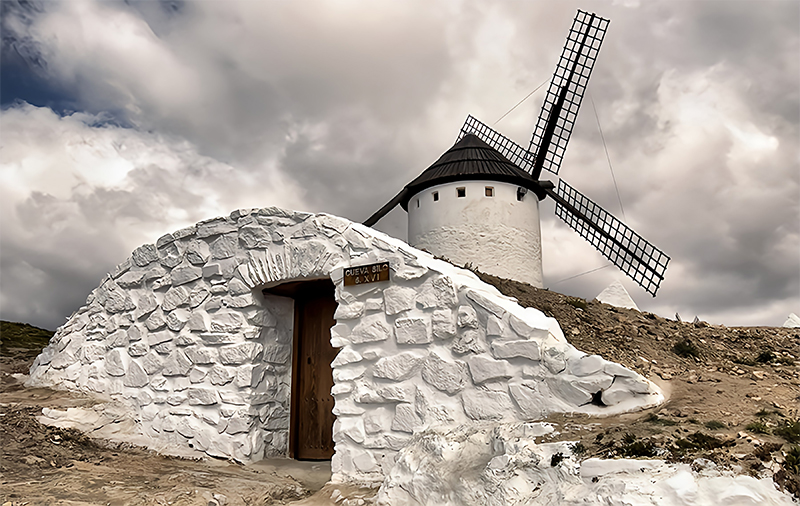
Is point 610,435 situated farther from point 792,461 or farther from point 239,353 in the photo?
point 239,353

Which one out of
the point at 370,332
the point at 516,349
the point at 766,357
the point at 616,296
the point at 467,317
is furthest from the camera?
the point at 616,296

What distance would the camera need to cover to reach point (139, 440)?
585 centimetres

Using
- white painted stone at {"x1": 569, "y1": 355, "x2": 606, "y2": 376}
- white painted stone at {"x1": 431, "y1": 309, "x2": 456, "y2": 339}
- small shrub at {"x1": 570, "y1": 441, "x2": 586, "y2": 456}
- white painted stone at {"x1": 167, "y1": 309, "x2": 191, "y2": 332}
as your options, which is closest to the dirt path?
white painted stone at {"x1": 167, "y1": 309, "x2": 191, "y2": 332}

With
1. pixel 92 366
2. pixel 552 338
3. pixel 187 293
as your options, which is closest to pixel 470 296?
pixel 552 338

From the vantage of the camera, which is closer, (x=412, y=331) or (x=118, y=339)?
(x=412, y=331)

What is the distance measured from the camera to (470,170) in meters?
13.6

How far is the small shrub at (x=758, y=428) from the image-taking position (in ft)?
9.77

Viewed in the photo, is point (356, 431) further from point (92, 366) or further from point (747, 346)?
point (747, 346)

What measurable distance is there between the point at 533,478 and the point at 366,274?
7.91ft

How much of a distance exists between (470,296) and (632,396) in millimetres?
1423

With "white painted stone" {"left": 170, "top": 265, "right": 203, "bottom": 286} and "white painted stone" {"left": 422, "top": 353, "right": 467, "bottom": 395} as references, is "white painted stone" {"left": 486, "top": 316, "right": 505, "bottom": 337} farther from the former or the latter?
"white painted stone" {"left": 170, "top": 265, "right": 203, "bottom": 286}

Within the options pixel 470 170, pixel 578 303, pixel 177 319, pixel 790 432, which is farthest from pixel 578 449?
pixel 470 170

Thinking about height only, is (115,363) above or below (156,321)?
below

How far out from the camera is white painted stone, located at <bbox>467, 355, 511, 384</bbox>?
13.5ft
